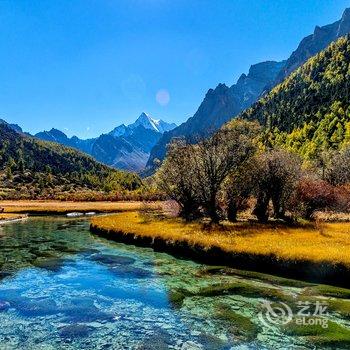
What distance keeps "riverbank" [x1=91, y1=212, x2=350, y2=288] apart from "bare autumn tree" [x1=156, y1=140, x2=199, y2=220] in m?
14.2

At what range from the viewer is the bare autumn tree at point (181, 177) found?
227 ft

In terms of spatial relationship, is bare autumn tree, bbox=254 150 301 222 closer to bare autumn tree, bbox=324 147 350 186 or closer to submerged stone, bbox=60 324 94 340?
bare autumn tree, bbox=324 147 350 186

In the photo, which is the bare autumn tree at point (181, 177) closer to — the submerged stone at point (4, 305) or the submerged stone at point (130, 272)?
the submerged stone at point (130, 272)

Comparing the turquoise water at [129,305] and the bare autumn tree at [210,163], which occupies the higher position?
the bare autumn tree at [210,163]

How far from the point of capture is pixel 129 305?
2628 centimetres

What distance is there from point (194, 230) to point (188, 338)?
3298 centimetres

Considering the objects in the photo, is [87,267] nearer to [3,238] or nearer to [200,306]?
[200,306]

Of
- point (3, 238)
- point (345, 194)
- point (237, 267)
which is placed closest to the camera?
point (237, 267)

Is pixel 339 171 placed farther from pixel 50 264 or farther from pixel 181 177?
pixel 50 264

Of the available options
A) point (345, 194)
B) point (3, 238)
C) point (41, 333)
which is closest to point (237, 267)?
point (41, 333)

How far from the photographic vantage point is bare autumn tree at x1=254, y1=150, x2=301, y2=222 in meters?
65.2

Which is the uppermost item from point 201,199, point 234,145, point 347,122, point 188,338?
point 347,122

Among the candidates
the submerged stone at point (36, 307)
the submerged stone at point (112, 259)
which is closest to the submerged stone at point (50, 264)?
the submerged stone at point (112, 259)

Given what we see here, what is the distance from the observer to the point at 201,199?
68062 millimetres
